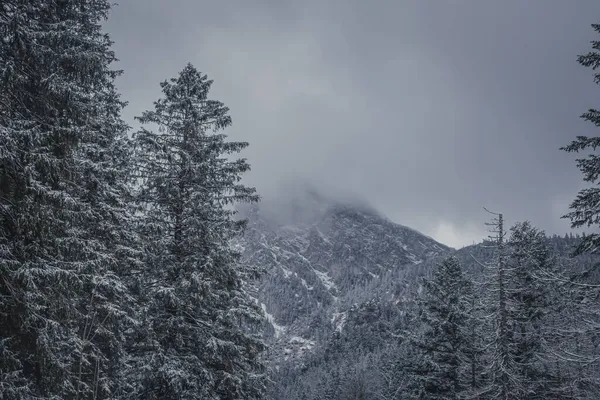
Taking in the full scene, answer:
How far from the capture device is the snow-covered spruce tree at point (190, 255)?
11562 mm

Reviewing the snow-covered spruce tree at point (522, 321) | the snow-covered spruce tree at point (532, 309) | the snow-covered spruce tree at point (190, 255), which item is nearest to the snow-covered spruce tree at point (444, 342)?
the snow-covered spruce tree at point (522, 321)

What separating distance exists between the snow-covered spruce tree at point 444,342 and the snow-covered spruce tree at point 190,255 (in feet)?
34.9

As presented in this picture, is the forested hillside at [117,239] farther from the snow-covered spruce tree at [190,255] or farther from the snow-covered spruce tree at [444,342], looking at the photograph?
the snow-covered spruce tree at [444,342]

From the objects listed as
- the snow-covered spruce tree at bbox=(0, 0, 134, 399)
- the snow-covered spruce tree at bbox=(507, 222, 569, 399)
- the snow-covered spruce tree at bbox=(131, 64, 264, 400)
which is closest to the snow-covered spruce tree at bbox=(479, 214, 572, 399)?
the snow-covered spruce tree at bbox=(507, 222, 569, 399)

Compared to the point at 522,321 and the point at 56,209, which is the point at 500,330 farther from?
the point at 56,209

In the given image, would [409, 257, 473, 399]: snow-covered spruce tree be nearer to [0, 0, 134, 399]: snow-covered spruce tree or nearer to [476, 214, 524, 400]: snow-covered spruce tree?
[476, 214, 524, 400]: snow-covered spruce tree

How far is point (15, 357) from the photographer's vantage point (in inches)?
314

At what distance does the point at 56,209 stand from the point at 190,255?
4146 millimetres

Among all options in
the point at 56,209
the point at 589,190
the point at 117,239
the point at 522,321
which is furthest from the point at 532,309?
the point at 56,209

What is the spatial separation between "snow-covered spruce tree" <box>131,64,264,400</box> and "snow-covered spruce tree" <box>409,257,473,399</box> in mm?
10652

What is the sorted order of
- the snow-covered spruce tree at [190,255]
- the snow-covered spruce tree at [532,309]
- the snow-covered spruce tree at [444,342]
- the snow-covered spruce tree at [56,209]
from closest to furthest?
1. the snow-covered spruce tree at [56,209]
2. the snow-covered spruce tree at [190,255]
3. the snow-covered spruce tree at [532,309]
4. the snow-covered spruce tree at [444,342]

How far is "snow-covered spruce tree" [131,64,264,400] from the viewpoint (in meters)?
11.6

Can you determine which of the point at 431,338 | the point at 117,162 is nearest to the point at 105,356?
the point at 117,162

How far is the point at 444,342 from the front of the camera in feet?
69.3
